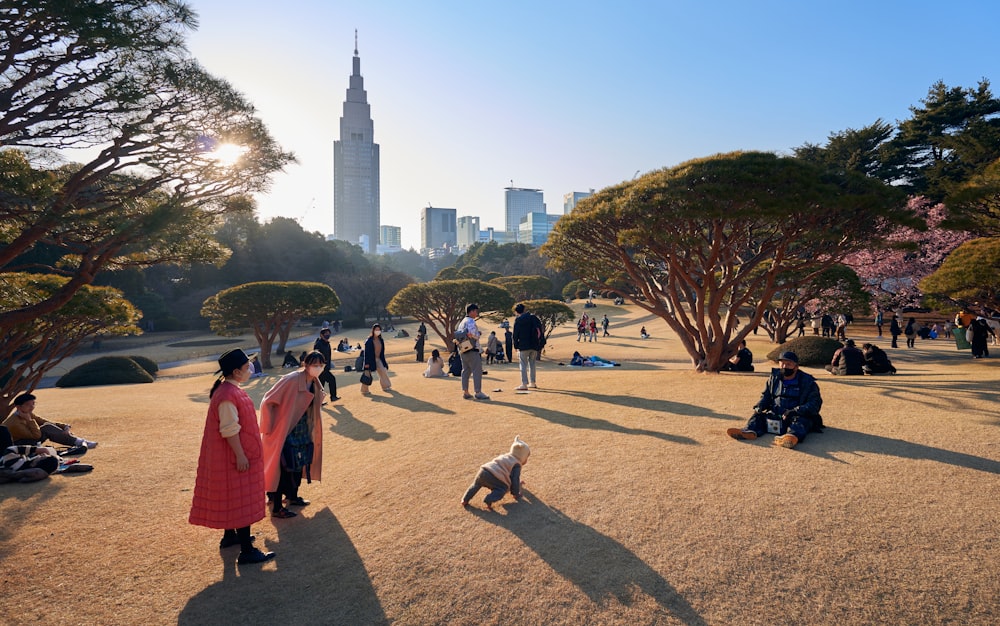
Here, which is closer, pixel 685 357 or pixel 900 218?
A: pixel 900 218

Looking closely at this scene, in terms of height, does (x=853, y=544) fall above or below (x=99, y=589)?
above

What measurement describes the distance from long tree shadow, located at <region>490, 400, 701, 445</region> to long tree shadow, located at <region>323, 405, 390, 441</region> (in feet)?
8.21

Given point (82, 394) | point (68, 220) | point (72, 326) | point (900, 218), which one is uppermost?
point (900, 218)

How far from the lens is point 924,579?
3578 millimetres

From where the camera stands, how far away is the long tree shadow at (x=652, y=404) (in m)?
8.32

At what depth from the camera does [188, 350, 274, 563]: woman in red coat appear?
4.02 meters

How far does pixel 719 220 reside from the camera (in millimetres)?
12547

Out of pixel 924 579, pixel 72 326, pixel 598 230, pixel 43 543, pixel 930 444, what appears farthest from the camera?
pixel 598 230

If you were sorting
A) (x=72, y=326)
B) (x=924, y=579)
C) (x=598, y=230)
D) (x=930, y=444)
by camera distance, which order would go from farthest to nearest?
(x=598, y=230) < (x=72, y=326) < (x=930, y=444) < (x=924, y=579)

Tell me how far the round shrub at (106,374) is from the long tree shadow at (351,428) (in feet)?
48.2

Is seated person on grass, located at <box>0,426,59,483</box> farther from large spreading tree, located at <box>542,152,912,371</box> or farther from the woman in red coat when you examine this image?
large spreading tree, located at <box>542,152,912,371</box>

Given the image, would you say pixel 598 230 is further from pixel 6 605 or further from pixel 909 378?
pixel 6 605

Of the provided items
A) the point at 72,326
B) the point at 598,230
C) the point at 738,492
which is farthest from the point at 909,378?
the point at 72,326

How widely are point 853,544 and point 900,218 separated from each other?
11194 millimetres
